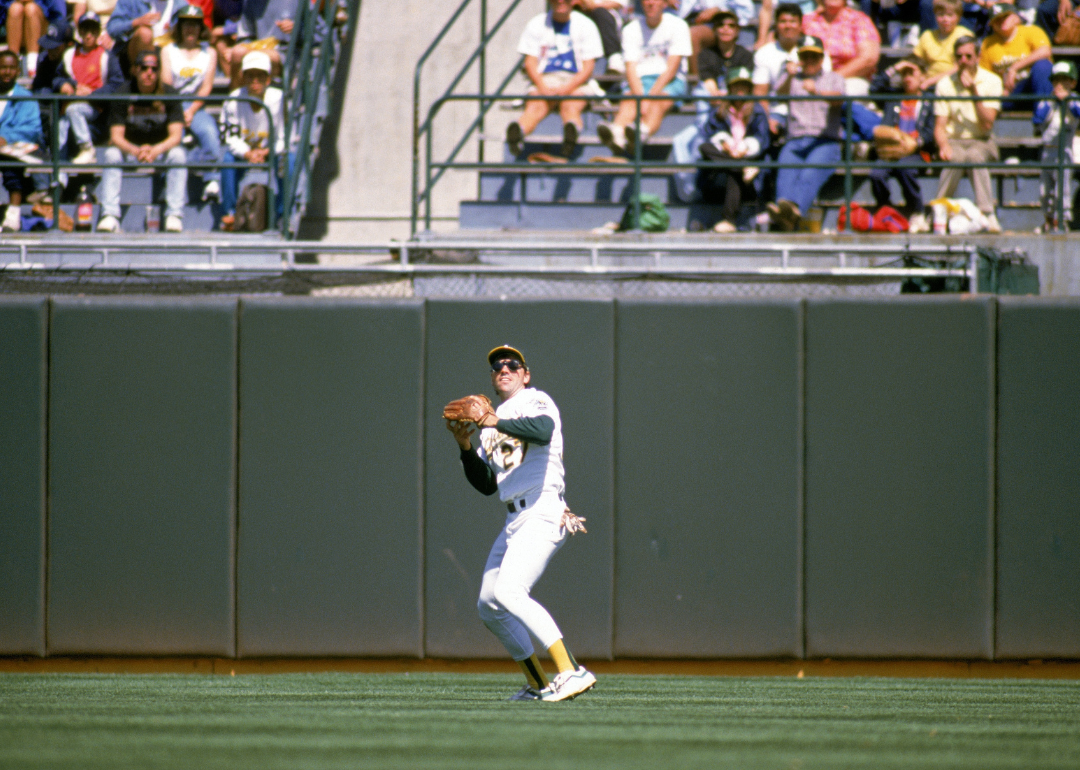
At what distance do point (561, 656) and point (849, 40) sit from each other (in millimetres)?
7368

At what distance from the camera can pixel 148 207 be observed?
10.6 m

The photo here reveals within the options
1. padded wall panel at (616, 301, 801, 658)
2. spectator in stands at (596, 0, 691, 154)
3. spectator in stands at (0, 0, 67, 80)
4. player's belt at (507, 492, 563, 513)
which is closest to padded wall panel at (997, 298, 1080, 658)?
padded wall panel at (616, 301, 801, 658)

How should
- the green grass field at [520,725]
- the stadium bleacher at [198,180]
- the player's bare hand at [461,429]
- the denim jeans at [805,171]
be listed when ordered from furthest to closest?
the stadium bleacher at [198,180]
the denim jeans at [805,171]
the player's bare hand at [461,429]
the green grass field at [520,725]

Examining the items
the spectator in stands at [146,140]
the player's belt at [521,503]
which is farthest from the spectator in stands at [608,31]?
the player's belt at [521,503]

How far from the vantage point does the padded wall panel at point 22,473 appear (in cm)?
741

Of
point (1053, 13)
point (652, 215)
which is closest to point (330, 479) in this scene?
point (652, 215)

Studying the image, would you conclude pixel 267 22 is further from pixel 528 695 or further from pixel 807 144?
pixel 528 695

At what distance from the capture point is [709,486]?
7449 millimetres

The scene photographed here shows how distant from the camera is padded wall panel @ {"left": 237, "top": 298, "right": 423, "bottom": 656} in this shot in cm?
743

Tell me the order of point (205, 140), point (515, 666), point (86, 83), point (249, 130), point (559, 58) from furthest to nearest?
point (86, 83) < point (559, 58) < point (249, 130) < point (205, 140) < point (515, 666)

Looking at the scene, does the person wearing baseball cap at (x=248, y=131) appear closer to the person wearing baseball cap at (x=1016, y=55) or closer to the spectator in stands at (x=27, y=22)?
the spectator in stands at (x=27, y=22)

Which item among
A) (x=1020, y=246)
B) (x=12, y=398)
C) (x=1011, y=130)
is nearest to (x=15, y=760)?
(x=12, y=398)

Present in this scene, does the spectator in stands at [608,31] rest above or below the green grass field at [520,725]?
above

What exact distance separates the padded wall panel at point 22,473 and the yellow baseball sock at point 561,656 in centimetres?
376
